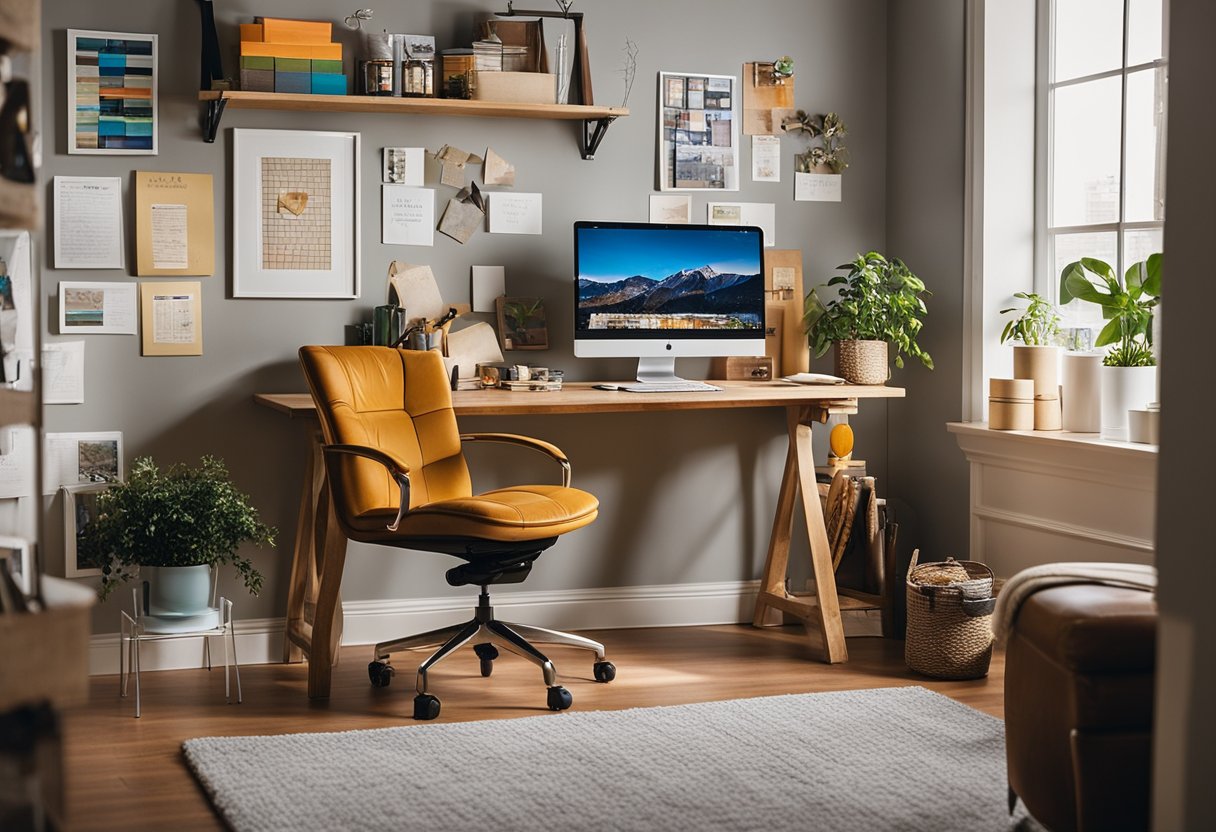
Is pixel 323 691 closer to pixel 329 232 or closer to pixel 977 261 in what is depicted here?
pixel 329 232

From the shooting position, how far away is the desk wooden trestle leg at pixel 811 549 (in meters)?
4.02

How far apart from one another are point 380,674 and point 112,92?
1862 mm

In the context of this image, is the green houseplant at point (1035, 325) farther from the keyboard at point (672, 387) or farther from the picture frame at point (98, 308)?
the picture frame at point (98, 308)

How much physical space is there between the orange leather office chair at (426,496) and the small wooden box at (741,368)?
0.86m

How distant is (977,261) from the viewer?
4297mm

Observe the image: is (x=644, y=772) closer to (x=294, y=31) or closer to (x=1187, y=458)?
(x=1187, y=458)

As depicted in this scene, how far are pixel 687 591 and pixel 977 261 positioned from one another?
1.47m

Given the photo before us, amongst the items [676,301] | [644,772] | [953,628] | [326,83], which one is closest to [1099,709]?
[644,772]

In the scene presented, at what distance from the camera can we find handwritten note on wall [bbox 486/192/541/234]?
4215 millimetres

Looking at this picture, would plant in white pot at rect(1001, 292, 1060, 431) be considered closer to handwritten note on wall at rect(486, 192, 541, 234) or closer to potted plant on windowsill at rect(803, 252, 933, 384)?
potted plant on windowsill at rect(803, 252, 933, 384)

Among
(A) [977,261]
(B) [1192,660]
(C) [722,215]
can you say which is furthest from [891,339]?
(B) [1192,660]

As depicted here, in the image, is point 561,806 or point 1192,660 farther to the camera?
point 561,806

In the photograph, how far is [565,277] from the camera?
4312mm

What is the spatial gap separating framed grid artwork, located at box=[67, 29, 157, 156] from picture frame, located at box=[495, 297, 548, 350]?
116 centimetres
